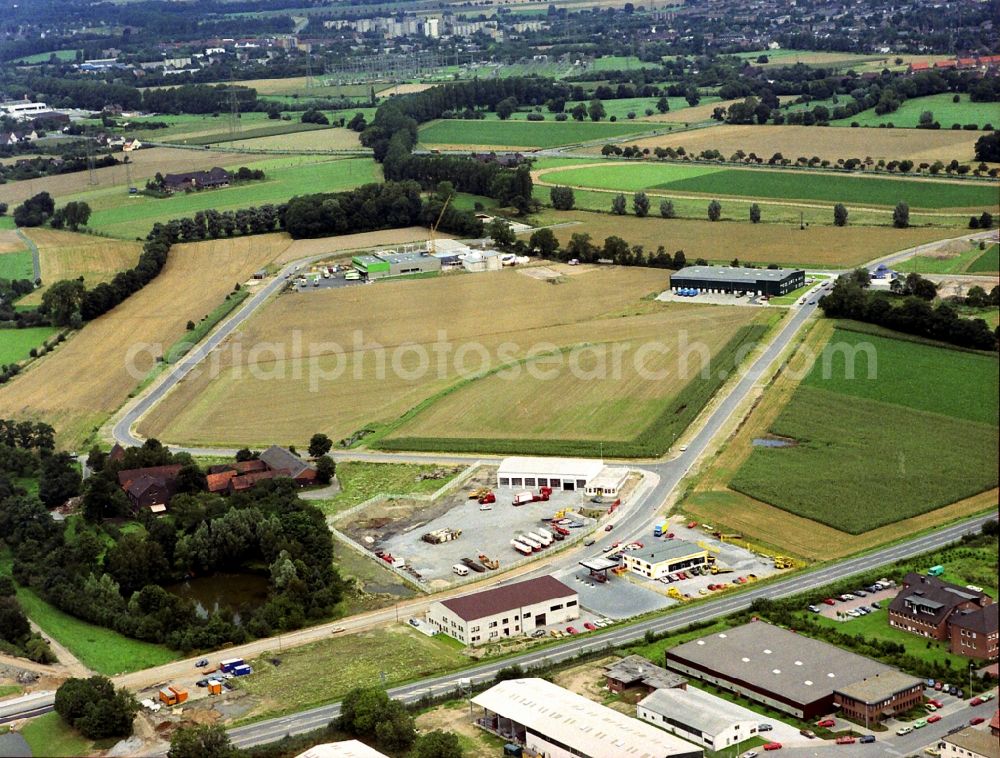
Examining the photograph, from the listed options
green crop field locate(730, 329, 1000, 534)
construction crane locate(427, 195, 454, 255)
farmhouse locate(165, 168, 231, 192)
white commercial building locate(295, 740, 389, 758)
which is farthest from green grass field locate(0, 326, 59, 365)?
white commercial building locate(295, 740, 389, 758)

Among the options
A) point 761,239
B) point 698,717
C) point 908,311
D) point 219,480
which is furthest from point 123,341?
point 698,717

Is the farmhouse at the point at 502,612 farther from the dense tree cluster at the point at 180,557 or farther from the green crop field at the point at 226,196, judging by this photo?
the green crop field at the point at 226,196

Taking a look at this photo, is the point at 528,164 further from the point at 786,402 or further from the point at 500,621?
the point at 500,621

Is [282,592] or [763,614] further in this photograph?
[282,592]

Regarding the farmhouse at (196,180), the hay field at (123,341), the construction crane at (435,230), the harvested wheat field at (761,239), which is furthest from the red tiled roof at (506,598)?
the farmhouse at (196,180)

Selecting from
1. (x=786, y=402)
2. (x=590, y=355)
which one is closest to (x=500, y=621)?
(x=786, y=402)

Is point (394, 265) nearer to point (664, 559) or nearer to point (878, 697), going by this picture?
point (664, 559)

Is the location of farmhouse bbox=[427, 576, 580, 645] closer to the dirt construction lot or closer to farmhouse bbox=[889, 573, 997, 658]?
farmhouse bbox=[889, 573, 997, 658]
